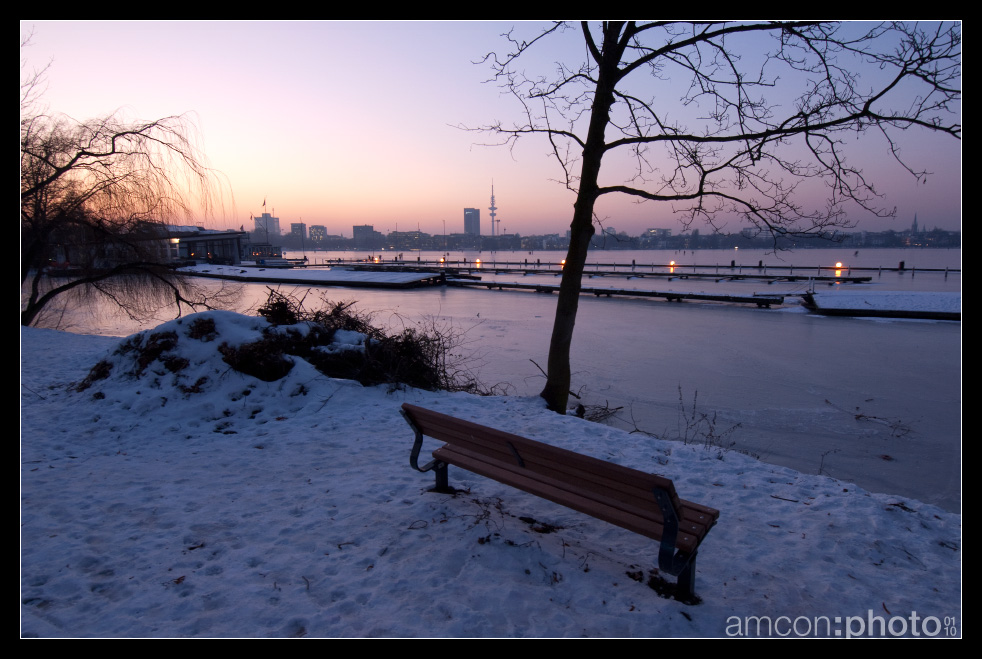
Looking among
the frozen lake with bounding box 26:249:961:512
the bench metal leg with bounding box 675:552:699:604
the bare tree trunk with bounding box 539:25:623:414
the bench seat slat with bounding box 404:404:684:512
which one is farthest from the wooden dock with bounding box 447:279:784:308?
the bench metal leg with bounding box 675:552:699:604

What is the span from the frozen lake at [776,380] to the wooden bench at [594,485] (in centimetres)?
266

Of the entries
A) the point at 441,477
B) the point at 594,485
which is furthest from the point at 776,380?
the point at 594,485

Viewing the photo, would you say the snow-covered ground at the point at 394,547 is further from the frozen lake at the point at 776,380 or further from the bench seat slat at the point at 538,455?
the frozen lake at the point at 776,380

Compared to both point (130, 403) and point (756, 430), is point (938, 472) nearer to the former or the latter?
point (756, 430)

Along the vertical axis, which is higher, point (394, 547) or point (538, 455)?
point (538, 455)

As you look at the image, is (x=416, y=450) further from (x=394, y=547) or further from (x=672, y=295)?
(x=672, y=295)

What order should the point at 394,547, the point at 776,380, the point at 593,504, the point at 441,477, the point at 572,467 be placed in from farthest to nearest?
the point at 776,380 < the point at 441,477 < the point at 394,547 < the point at 572,467 < the point at 593,504

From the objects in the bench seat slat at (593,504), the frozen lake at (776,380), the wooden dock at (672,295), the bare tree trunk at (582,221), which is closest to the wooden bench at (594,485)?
the bench seat slat at (593,504)

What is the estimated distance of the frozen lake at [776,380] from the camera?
6137 mm

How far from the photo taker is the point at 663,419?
764 cm

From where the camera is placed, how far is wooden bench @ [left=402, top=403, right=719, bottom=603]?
104 inches

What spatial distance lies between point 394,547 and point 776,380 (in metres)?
9.25

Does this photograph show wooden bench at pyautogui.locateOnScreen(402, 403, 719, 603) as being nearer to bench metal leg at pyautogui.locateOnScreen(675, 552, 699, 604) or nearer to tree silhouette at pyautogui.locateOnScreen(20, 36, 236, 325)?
bench metal leg at pyautogui.locateOnScreen(675, 552, 699, 604)

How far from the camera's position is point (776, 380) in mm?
9977
